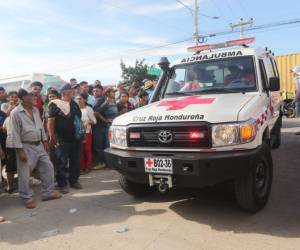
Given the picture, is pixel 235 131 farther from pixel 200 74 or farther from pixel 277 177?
pixel 277 177

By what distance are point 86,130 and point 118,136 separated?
300 centimetres

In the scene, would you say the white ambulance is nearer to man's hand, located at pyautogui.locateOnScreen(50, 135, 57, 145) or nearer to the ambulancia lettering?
the ambulancia lettering

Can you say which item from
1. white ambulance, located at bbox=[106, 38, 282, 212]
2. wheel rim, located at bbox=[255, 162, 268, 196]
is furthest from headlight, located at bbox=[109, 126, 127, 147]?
wheel rim, located at bbox=[255, 162, 268, 196]

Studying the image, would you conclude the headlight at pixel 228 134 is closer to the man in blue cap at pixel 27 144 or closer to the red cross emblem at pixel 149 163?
the red cross emblem at pixel 149 163

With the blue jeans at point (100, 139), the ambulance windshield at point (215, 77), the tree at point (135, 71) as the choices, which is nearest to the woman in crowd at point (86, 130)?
the blue jeans at point (100, 139)

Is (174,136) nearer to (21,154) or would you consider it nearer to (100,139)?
(21,154)

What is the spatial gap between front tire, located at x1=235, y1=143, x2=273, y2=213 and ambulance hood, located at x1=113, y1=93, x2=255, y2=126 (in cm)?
64

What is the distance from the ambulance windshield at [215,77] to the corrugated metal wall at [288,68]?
47.3 feet

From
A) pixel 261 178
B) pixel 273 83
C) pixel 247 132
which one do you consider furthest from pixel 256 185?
pixel 273 83

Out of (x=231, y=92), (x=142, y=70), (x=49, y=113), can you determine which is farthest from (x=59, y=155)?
(x=142, y=70)

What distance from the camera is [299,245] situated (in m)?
3.76

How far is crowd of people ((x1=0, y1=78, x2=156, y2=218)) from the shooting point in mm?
5484

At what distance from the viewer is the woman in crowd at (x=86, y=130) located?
761 cm

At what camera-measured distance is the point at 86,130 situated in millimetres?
7742
